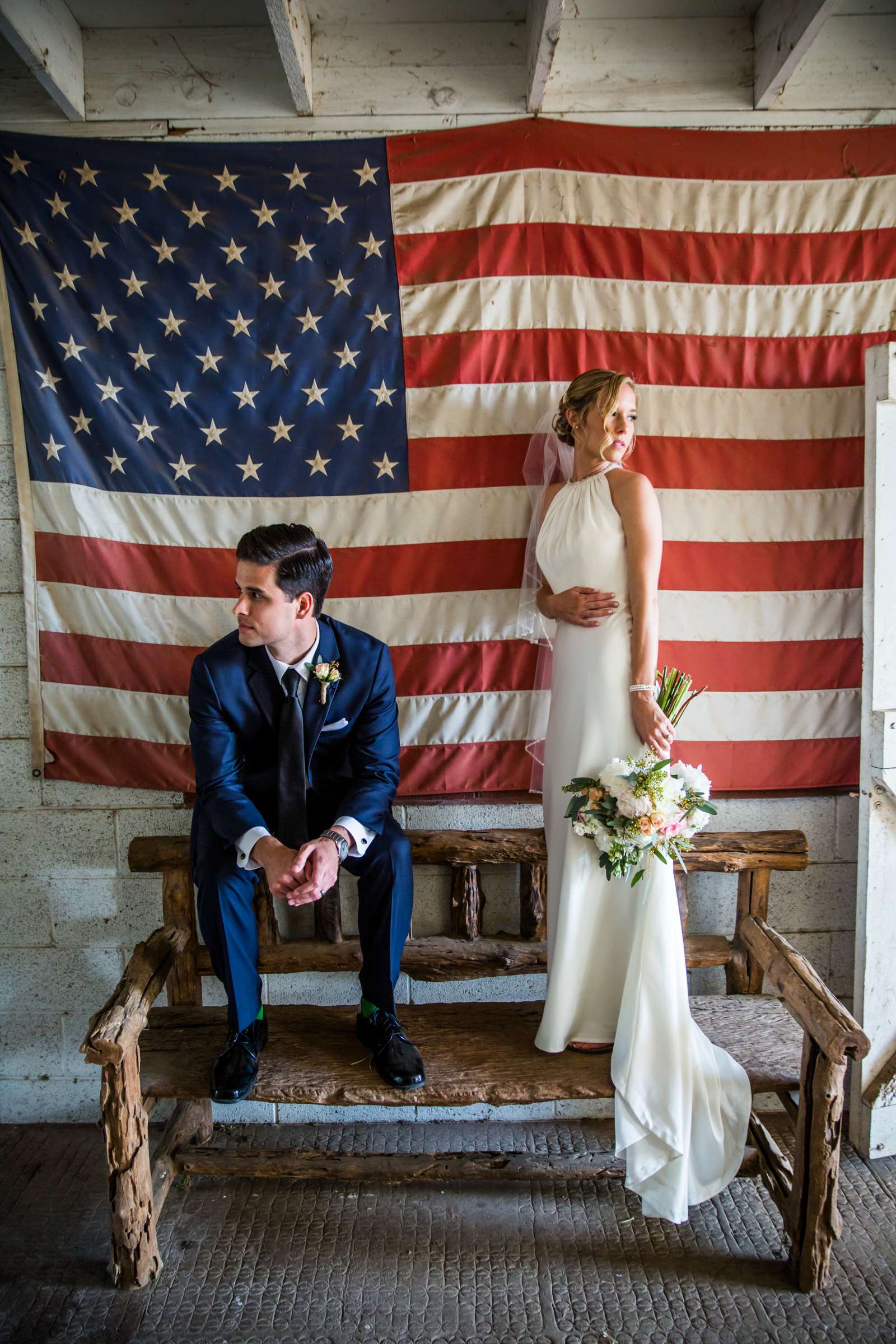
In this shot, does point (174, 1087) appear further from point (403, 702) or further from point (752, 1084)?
point (752, 1084)

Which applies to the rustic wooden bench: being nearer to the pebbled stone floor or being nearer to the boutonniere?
the pebbled stone floor

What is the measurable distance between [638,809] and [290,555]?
1.14 m

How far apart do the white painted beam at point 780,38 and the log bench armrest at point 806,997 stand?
2.61m

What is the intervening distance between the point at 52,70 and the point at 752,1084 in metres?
3.51

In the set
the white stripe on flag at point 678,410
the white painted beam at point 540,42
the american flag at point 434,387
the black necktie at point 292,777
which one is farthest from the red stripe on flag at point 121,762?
the white painted beam at point 540,42

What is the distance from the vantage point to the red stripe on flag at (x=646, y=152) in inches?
105

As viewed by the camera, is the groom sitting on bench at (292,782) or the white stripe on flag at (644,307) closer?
the groom sitting on bench at (292,782)

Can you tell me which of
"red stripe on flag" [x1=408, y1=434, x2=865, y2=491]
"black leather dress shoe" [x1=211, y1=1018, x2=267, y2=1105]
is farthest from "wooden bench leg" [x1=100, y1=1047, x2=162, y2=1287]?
"red stripe on flag" [x1=408, y1=434, x2=865, y2=491]

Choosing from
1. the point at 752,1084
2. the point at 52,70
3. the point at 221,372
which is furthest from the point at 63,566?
the point at 752,1084

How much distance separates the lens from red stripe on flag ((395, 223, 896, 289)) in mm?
2674

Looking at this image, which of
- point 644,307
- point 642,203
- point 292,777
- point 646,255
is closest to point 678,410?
point 644,307

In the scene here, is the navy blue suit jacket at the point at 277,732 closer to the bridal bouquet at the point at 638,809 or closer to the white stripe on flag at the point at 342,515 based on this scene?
the white stripe on flag at the point at 342,515

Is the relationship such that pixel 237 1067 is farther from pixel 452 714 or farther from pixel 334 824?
pixel 452 714

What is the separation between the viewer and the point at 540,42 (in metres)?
2.37
